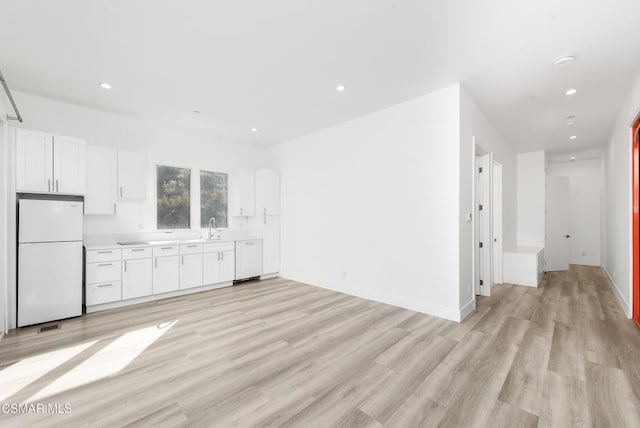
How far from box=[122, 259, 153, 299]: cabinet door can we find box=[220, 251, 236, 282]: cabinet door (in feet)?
3.82

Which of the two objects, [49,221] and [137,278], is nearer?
[49,221]

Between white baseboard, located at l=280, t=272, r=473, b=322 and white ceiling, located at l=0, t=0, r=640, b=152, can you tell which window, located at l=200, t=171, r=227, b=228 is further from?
white baseboard, located at l=280, t=272, r=473, b=322

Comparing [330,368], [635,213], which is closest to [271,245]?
[330,368]

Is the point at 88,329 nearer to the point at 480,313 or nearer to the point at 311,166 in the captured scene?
the point at 311,166

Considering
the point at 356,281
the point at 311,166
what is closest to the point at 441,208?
the point at 356,281

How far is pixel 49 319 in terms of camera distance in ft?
11.1

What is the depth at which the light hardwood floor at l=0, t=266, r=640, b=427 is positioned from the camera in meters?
1.81

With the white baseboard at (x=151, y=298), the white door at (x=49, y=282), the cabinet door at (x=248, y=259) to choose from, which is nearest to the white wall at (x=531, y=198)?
the cabinet door at (x=248, y=259)

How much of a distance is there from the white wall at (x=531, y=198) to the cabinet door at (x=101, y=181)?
8.22 metres

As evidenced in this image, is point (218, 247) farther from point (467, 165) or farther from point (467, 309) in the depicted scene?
point (467, 165)

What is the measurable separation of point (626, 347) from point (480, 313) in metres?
1.30

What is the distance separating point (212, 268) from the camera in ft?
16.3

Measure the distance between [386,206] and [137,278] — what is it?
12.9ft

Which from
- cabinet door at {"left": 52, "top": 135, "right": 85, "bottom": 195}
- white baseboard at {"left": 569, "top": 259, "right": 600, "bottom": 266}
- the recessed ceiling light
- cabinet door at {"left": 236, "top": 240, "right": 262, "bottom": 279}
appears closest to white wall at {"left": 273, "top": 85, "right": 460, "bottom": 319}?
cabinet door at {"left": 236, "top": 240, "right": 262, "bottom": 279}
